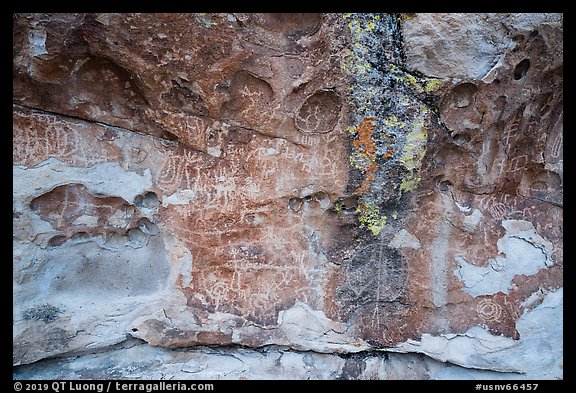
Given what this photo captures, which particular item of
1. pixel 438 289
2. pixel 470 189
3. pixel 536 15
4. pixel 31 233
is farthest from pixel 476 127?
pixel 31 233

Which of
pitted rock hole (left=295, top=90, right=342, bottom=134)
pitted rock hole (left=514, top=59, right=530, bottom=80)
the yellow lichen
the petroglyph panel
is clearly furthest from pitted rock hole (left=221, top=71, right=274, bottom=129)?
pitted rock hole (left=514, top=59, right=530, bottom=80)

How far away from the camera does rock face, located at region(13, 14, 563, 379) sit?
2270 mm

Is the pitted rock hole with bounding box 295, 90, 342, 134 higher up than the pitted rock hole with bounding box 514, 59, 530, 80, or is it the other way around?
the pitted rock hole with bounding box 514, 59, 530, 80

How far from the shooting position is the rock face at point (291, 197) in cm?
227

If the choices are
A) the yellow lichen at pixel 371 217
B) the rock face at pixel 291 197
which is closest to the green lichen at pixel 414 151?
the rock face at pixel 291 197

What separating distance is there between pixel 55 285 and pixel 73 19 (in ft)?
4.63

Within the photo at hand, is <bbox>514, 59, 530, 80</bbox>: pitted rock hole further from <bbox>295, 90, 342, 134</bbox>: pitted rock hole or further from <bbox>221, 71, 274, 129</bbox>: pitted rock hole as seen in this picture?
<bbox>221, 71, 274, 129</bbox>: pitted rock hole

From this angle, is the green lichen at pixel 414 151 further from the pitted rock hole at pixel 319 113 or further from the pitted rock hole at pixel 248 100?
the pitted rock hole at pixel 248 100

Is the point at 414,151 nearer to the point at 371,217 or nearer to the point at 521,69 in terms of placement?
the point at 371,217

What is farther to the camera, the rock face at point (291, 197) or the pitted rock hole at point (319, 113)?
the pitted rock hole at point (319, 113)

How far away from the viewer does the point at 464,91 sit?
2.38 metres

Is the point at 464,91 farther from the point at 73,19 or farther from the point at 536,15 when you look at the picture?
the point at 73,19

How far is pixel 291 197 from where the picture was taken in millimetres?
2555

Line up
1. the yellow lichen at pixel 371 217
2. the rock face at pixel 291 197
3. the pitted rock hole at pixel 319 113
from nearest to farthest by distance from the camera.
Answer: the rock face at pixel 291 197, the pitted rock hole at pixel 319 113, the yellow lichen at pixel 371 217
